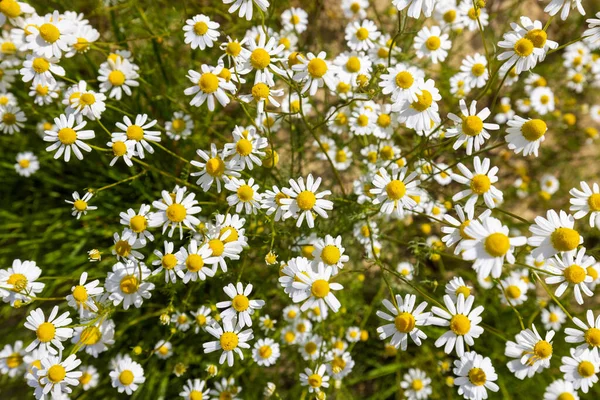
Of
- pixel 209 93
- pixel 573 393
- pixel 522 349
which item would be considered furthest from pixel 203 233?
pixel 573 393

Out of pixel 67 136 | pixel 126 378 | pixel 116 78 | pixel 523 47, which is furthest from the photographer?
pixel 116 78

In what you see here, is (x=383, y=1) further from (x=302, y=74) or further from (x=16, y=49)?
(x=16, y=49)

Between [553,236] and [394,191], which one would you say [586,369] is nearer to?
[553,236]

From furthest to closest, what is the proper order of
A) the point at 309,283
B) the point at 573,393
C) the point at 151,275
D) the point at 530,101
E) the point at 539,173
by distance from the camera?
the point at 539,173 < the point at 530,101 < the point at 573,393 < the point at 151,275 < the point at 309,283

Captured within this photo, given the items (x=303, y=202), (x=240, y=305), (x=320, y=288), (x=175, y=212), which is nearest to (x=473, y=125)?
(x=303, y=202)

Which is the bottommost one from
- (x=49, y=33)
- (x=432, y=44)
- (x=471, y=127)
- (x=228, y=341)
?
(x=228, y=341)

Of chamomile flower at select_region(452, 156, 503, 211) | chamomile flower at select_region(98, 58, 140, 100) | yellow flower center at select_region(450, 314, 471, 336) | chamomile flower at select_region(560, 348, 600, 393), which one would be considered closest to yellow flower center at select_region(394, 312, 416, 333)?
yellow flower center at select_region(450, 314, 471, 336)

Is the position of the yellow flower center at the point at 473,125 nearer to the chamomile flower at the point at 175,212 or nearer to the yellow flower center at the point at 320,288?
the yellow flower center at the point at 320,288
